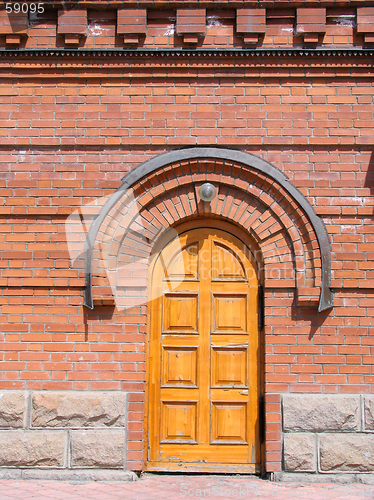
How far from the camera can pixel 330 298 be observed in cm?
438

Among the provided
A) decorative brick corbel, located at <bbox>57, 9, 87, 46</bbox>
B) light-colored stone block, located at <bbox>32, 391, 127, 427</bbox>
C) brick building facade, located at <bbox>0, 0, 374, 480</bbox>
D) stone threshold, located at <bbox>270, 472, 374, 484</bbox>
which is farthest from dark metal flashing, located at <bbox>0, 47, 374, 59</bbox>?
stone threshold, located at <bbox>270, 472, 374, 484</bbox>

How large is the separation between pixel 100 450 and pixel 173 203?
2481 millimetres

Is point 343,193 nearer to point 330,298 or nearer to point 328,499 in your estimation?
point 330,298

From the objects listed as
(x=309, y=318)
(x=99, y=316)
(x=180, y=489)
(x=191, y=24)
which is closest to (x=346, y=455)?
(x=309, y=318)

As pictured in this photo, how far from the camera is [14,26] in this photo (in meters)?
4.71

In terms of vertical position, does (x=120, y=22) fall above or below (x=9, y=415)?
above

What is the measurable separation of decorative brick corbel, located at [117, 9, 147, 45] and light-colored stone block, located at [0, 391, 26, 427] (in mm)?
3722

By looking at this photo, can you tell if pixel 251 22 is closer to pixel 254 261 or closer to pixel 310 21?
pixel 310 21

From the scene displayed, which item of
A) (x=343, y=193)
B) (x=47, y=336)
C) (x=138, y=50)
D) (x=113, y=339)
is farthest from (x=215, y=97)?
(x=47, y=336)

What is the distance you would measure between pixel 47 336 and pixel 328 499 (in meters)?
2.91

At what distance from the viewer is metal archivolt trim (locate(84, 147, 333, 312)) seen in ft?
14.5

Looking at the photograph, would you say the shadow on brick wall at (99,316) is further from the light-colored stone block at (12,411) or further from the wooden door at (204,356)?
the light-colored stone block at (12,411)

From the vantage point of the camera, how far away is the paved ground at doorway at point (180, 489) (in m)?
3.79

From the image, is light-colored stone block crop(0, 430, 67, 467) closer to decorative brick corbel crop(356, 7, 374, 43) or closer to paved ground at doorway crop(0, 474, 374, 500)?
paved ground at doorway crop(0, 474, 374, 500)
